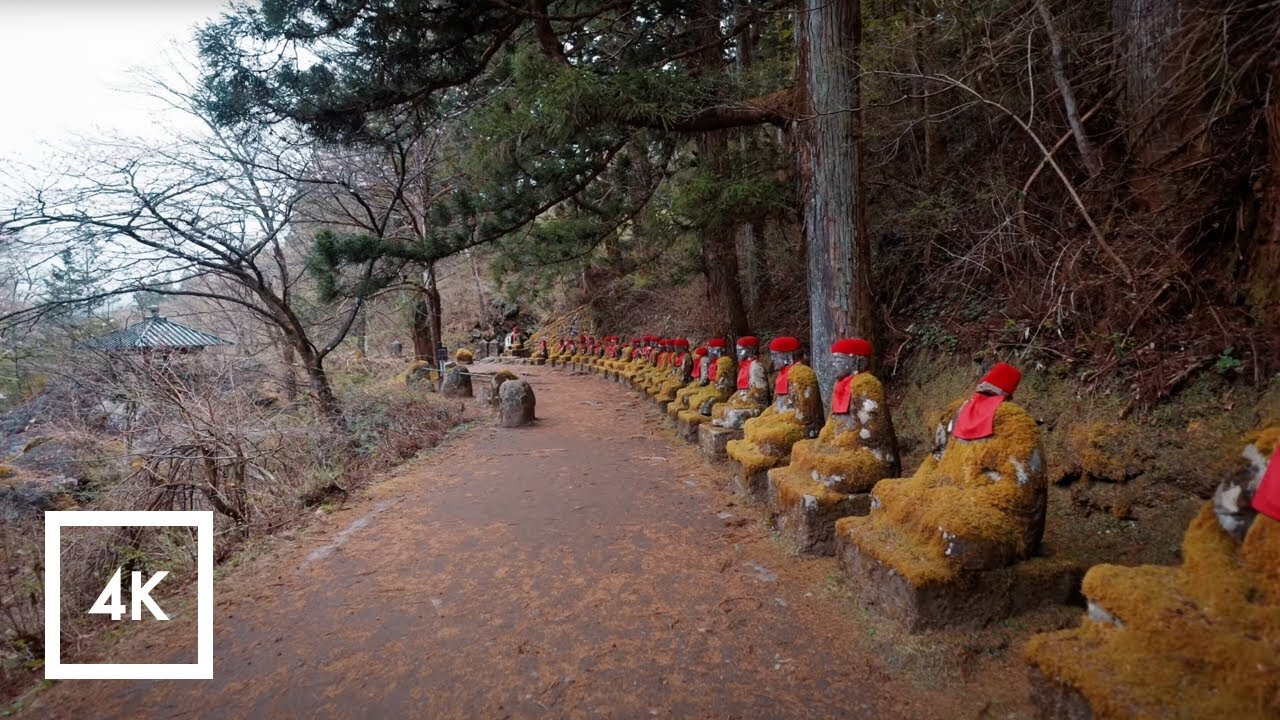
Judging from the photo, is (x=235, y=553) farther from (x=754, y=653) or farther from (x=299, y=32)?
(x=299, y=32)

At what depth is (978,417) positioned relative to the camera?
2793 millimetres

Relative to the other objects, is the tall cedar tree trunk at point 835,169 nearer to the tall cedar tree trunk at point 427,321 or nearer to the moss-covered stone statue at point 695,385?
the moss-covered stone statue at point 695,385

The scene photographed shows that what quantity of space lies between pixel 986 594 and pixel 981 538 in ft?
0.98

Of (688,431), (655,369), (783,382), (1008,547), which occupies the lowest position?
(1008,547)

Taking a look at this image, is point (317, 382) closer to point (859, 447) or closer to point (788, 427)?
point (788, 427)

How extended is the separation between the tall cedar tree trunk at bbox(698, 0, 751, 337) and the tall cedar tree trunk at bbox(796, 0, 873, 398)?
2.52 m

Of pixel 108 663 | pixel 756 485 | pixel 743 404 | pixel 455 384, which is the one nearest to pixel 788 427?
pixel 756 485

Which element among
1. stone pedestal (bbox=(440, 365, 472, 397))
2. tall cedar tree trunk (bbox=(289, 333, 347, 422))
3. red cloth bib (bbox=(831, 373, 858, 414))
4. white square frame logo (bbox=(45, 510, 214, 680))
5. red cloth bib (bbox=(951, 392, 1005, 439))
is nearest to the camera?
red cloth bib (bbox=(951, 392, 1005, 439))

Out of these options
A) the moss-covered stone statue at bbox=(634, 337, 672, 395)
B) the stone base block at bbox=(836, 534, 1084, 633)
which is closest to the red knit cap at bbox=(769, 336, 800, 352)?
the stone base block at bbox=(836, 534, 1084, 633)

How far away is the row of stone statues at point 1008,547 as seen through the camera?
5.38 ft

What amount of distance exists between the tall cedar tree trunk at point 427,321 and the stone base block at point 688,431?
727 cm

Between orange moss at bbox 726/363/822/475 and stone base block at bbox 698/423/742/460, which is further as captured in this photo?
stone base block at bbox 698/423/742/460

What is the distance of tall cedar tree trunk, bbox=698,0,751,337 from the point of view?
820cm

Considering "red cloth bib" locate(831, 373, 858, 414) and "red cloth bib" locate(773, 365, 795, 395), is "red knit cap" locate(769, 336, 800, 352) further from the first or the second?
"red cloth bib" locate(831, 373, 858, 414)
